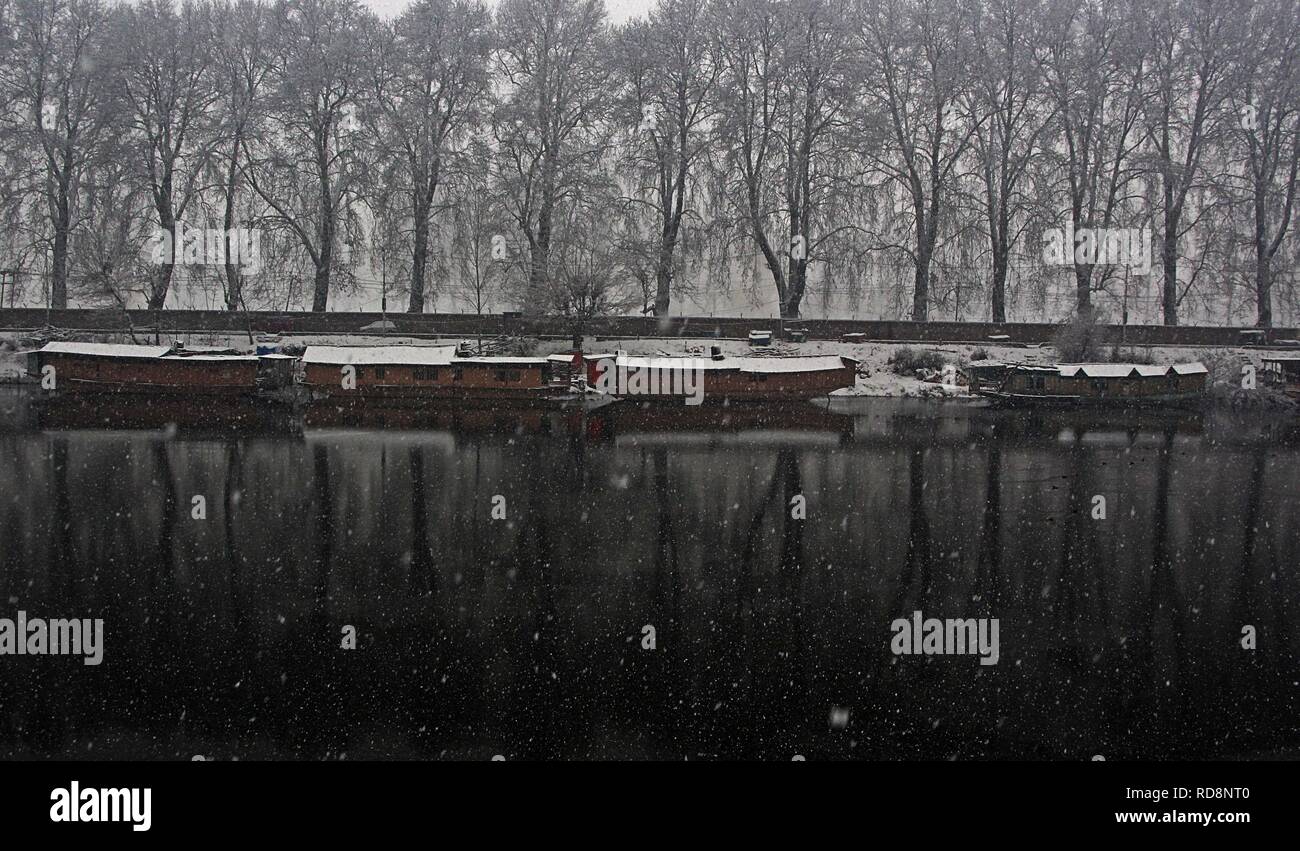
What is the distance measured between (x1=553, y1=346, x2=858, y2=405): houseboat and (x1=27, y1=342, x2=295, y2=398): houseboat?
1247cm

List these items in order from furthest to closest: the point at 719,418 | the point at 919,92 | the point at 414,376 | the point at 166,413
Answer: the point at 919,92 → the point at 414,376 → the point at 719,418 → the point at 166,413

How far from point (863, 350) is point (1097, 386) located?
1029 cm

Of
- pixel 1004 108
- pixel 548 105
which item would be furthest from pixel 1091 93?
pixel 548 105

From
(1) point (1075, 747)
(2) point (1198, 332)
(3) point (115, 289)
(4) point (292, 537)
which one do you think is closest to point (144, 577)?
(4) point (292, 537)

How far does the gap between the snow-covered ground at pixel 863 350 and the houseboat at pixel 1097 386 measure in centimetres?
242

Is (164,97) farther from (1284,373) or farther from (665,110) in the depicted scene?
(1284,373)

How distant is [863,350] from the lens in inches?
1620

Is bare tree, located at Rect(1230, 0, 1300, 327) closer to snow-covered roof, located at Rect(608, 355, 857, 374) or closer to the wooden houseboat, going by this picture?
snow-covered roof, located at Rect(608, 355, 857, 374)

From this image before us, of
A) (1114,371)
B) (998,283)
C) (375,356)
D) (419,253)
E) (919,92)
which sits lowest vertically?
(1114,371)

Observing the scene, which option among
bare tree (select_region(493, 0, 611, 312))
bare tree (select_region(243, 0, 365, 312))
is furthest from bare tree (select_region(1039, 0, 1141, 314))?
bare tree (select_region(243, 0, 365, 312))

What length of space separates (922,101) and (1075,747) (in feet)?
135

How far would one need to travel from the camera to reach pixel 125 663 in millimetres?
10281

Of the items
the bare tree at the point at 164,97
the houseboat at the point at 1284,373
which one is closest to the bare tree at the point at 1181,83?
the houseboat at the point at 1284,373
